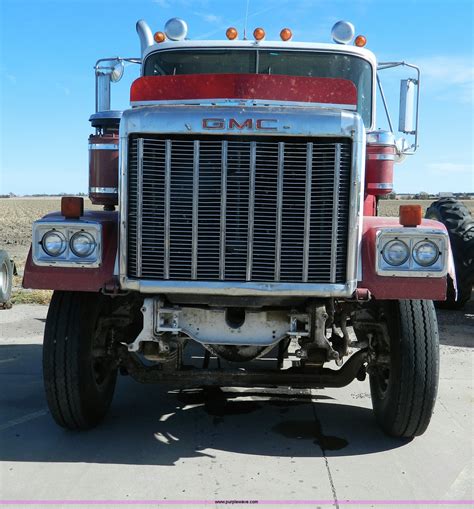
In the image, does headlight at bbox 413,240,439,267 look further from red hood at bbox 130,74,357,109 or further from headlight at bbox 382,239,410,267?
red hood at bbox 130,74,357,109

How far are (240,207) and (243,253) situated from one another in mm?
277

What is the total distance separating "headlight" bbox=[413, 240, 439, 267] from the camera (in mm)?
3691

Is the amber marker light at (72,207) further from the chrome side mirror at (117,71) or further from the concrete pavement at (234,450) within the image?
the chrome side mirror at (117,71)

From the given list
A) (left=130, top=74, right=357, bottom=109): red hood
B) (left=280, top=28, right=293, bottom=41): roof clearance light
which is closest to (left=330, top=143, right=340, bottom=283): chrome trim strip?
(left=130, top=74, right=357, bottom=109): red hood

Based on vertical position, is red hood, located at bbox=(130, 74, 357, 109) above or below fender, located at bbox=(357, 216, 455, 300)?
above

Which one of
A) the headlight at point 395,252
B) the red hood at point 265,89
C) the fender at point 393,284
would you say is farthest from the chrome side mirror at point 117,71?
the headlight at point 395,252

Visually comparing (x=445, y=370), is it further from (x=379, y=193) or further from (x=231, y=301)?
(x=231, y=301)

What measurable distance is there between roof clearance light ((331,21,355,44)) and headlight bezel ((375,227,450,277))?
256cm

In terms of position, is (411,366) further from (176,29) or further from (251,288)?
(176,29)

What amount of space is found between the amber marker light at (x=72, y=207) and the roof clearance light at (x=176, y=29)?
8.22 feet

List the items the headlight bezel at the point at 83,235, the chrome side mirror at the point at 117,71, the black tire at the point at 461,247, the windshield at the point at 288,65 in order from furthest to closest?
the black tire at the point at 461,247 < the chrome side mirror at the point at 117,71 < the windshield at the point at 288,65 < the headlight bezel at the point at 83,235

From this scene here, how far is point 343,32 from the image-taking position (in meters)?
5.52

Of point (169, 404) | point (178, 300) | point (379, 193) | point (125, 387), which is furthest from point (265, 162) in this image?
point (125, 387)

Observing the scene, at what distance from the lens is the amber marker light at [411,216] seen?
12.3ft
